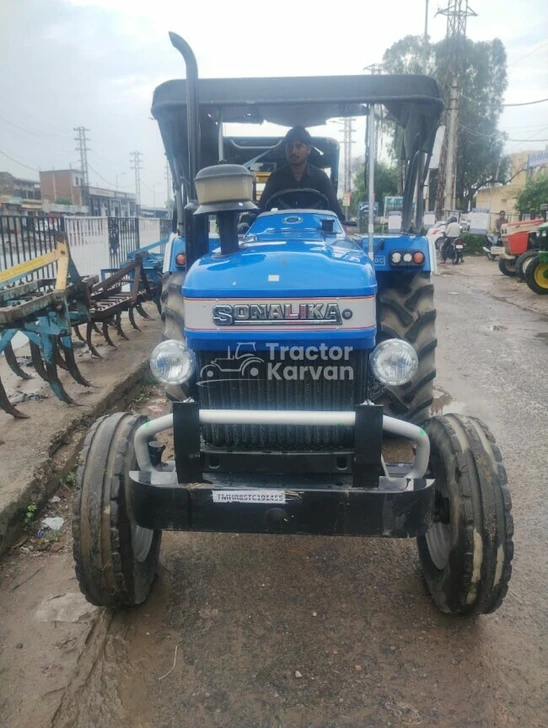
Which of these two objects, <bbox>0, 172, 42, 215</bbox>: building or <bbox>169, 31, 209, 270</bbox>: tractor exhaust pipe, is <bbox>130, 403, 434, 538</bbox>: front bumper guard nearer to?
<bbox>169, 31, 209, 270</bbox>: tractor exhaust pipe

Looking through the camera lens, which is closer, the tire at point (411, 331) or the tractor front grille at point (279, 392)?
the tractor front grille at point (279, 392)

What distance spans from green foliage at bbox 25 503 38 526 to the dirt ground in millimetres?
255

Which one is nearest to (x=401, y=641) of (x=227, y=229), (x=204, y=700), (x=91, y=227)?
(x=204, y=700)

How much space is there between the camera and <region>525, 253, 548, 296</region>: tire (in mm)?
13695

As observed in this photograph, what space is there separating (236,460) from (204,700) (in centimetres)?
97

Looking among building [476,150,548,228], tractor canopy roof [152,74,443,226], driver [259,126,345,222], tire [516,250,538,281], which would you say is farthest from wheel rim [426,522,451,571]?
building [476,150,548,228]

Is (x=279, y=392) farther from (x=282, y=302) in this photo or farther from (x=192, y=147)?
(x=192, y=147)

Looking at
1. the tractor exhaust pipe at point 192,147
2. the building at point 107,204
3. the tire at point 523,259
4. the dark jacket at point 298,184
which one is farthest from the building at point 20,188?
the tractor exhaust pipe at point 192,147

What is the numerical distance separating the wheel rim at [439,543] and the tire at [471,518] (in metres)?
0.01

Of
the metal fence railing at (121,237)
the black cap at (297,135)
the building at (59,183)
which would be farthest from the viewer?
the building at (59,183)

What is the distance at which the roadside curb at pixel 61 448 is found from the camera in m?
3.57

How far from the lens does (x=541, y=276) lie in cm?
1378

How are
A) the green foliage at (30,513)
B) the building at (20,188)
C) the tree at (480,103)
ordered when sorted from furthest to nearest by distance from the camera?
the building at (20,188) → the tree at (480,103) → the green foliage at (30,513)

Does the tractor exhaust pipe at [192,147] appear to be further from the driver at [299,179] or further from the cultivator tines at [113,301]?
the cultivator tines at [113,301]
